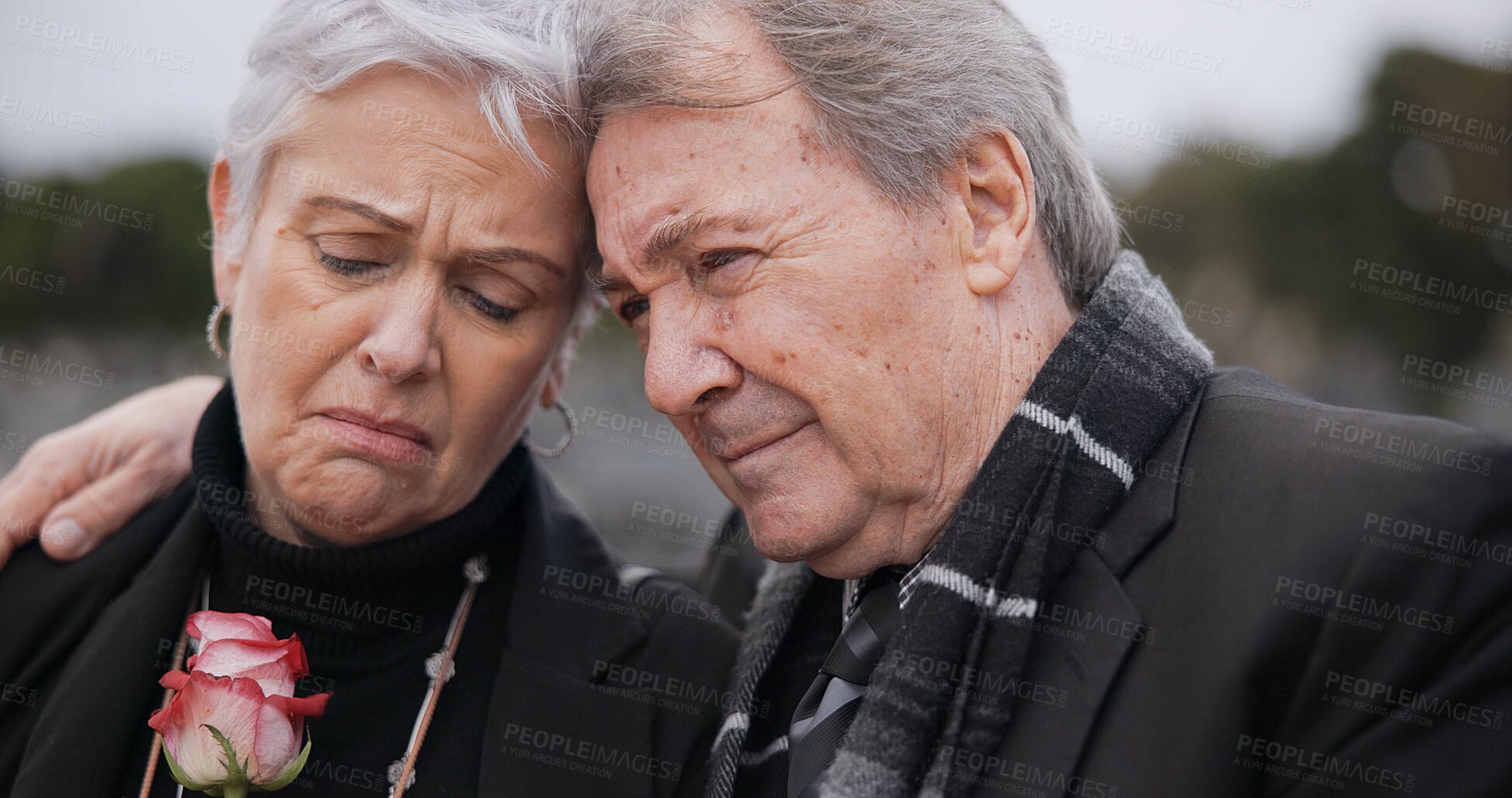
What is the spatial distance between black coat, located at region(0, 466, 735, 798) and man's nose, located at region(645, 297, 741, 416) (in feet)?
2.46

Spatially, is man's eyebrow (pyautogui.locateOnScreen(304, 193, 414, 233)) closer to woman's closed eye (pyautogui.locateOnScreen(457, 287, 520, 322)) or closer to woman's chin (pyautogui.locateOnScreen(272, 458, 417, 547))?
woman's closed eye (pyautogui.locateOnScreen(457, 287, 520, 322))

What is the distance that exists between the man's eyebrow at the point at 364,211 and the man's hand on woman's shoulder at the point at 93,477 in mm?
937

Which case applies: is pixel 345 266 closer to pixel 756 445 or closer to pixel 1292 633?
pixel 756 445

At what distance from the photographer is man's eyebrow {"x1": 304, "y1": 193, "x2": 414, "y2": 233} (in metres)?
2.40

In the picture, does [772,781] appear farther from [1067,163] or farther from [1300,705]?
[1067,163]

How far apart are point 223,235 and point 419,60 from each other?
0.74 metres

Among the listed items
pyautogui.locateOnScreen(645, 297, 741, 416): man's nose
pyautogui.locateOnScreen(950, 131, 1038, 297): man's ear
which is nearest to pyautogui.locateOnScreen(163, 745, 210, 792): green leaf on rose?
pyautogui.locateOnScreen(645, 297, 741, 416): man's nose

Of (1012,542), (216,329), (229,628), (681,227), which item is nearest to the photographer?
(229,628)

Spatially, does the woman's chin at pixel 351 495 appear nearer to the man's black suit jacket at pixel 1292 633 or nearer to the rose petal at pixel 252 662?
the rose petal at pixel 252 662

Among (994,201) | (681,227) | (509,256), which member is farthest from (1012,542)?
(509,256)

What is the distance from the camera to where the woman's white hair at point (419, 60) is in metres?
2.47

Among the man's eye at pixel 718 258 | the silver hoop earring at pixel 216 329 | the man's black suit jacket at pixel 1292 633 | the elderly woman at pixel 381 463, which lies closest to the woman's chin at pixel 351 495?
the elderly woman at pixel 381 463

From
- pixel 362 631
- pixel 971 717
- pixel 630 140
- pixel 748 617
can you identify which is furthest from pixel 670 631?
pixel 630 140

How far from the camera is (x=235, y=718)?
1792mm
